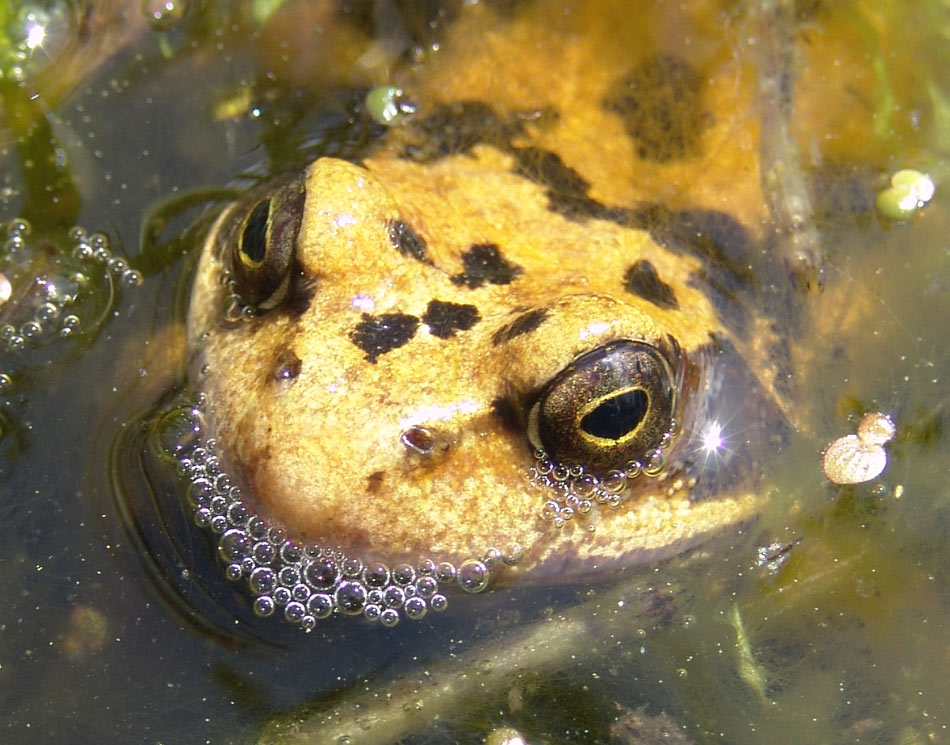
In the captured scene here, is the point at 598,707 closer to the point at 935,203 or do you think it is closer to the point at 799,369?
the point at 799,369

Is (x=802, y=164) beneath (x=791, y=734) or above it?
above

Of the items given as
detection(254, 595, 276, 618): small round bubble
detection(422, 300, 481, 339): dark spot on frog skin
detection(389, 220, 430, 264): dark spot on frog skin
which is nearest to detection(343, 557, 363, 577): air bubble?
detection(254, 595, 276, 618): small round bubble

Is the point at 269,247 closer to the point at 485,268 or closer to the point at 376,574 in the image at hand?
the point at 485,268

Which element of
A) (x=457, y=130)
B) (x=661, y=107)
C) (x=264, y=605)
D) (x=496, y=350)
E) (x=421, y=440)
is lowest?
(x=264, y=605)

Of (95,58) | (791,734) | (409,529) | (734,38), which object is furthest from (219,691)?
(734,38)

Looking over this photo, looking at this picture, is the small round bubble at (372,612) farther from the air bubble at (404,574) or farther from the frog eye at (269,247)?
the frog eye at (269,247)

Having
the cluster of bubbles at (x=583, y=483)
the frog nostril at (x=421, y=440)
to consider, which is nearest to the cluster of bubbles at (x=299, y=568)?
the cluster of bubbles at (x=583, y=483)

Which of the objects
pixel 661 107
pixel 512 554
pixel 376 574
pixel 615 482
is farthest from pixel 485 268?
pixel 661 107
